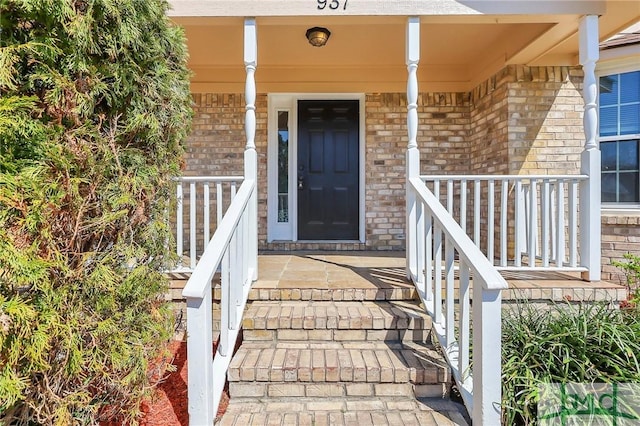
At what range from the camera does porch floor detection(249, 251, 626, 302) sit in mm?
2549

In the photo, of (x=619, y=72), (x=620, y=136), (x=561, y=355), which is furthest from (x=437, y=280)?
(x=619, y=72)

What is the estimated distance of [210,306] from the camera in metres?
1.67

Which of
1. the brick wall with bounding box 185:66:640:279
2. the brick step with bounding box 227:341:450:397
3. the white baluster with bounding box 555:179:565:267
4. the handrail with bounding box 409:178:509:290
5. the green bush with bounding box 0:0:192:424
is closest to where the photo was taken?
A: the green bush with bounding box 0:0:192:424

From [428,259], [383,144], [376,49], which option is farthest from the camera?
[383,144]

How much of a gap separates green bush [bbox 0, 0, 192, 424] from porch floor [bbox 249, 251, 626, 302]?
1018mm

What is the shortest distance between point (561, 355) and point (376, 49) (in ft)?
11.2

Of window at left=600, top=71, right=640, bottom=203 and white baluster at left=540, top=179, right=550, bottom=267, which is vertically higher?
window at left=600, top=71, right=640, bottom=203

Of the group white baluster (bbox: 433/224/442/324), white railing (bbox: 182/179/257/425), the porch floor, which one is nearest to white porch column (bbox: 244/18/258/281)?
white railing (bbox: 182/179/257/425)

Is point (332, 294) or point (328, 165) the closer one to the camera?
point (332, 294)

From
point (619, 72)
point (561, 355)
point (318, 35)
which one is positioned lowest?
point (561, 355)

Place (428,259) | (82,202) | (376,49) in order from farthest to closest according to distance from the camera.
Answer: (376,49), (428,259), (82,202)

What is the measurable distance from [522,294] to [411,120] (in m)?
1.52

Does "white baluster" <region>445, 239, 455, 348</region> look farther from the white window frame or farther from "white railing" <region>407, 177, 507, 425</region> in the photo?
the white window frame

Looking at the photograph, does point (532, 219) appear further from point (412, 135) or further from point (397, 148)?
point (397, 148)
